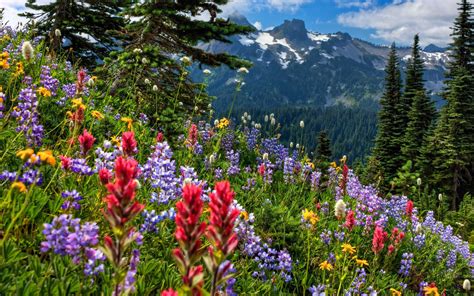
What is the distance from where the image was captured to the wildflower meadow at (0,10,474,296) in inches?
57.2

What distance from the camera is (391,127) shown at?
5562 centimetres

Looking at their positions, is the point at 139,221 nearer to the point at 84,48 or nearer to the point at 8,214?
the point at 8,214

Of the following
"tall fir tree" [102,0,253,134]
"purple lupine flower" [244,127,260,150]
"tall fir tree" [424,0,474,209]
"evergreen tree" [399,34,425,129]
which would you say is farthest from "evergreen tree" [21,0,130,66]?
"evergreen tree" [399,34,425,129]

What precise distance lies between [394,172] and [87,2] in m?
49.1

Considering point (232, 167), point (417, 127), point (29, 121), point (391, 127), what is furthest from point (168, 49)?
point (391, 127)

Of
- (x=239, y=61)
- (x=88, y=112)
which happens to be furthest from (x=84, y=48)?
(x=88, y=112)

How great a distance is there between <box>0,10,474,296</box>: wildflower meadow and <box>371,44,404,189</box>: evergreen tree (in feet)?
155

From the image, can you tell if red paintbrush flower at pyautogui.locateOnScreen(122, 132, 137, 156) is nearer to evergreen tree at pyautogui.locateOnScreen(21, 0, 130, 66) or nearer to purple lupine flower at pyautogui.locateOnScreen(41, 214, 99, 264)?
purple lupine flower at pyautogui.locateOnScreen(41, 214, 99, 264)

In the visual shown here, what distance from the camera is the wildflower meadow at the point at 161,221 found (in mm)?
1453

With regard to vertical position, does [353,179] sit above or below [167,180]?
below

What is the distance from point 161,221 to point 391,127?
57042 mm

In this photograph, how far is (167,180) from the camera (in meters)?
3.69

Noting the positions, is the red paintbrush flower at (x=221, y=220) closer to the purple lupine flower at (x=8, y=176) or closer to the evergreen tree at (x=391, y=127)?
the purple lupine flower at (x=8, y=176)

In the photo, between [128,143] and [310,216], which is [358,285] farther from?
[128,143]
